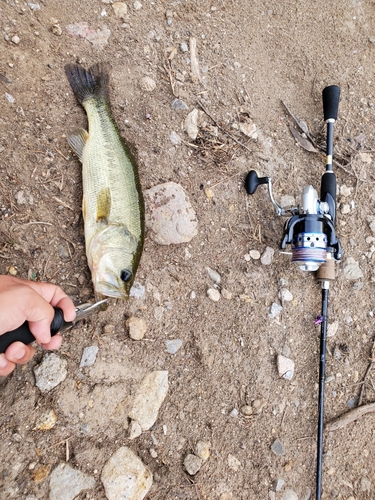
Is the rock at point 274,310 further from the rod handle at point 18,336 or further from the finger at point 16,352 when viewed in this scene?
the finger at point 16,352

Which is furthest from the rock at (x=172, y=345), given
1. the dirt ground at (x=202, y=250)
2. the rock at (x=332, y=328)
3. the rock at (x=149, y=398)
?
the rock at (x=332, y=328)

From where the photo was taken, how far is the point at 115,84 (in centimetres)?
348

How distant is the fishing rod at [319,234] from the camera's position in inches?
124

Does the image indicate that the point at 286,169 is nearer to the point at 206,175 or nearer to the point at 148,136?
the point at 206,175

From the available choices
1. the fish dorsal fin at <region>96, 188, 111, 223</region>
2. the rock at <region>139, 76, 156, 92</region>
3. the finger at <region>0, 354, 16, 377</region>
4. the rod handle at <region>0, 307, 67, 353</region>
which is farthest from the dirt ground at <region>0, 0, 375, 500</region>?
the rod handle at <region>0, 307, 67, 353</region>

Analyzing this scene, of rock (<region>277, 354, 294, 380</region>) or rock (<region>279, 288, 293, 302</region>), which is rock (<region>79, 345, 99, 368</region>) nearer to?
rock (<region>277, 354, 294, 380</region>)

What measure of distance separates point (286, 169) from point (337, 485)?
291 cm

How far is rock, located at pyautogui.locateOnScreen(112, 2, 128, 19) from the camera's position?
356cm

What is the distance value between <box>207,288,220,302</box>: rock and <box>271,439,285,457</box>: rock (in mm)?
1306

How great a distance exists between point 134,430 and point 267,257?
1.82m

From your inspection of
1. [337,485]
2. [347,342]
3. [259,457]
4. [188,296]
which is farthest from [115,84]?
[337,485]

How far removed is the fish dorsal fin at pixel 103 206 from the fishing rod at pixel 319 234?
127 cm

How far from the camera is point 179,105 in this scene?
3607 millimetres

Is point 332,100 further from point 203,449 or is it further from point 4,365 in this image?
point 4,365
